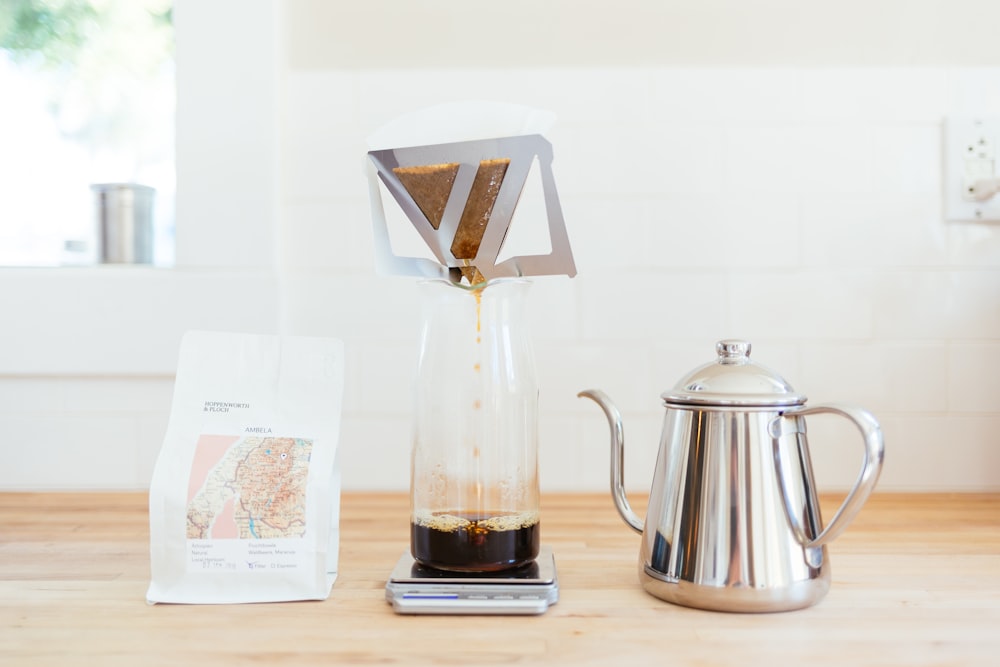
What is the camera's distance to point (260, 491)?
0.67 metres

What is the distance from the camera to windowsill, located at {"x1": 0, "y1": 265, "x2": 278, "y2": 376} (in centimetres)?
109

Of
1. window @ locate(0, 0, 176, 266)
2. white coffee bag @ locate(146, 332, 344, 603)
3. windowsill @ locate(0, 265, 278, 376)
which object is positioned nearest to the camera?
white coffee bag @ locate(146, 332, 344, 603)

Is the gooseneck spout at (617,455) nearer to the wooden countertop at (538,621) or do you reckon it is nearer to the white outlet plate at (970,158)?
the wooden countertop at (538,621)

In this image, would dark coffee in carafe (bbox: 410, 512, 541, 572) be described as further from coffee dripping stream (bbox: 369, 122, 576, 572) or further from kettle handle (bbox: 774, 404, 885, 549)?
kettle handle (bbox: 774, 404, 885, 549)

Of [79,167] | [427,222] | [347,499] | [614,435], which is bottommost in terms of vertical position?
[347,499]

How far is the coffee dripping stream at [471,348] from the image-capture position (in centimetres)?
67

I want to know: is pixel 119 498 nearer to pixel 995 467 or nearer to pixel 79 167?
pixel 79 167

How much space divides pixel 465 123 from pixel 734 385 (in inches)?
11.6

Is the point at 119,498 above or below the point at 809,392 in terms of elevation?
below

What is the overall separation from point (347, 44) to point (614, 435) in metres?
0.69

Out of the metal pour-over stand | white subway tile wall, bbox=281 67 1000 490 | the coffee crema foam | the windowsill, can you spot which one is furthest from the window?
the coffee crema foam

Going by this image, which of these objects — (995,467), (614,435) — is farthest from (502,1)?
(995,467)

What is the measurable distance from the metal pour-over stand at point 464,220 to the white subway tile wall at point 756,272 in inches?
17.1

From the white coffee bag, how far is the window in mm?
638
